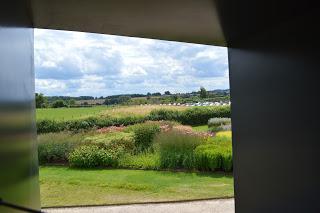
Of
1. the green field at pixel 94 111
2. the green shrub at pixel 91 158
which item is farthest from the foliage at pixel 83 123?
the green shrub at pixel 91 158

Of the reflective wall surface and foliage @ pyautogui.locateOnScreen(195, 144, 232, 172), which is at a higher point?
the reflective wall surface

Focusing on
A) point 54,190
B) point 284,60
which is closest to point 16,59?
point 284,60

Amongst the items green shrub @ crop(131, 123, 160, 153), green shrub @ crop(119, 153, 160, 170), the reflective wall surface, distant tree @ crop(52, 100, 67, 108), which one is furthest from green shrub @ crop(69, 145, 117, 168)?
the reflective wall surface

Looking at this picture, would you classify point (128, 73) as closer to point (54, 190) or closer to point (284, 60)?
point (54, 190)

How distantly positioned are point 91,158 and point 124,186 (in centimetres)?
177

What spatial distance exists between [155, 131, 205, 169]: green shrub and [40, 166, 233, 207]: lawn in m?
0.28

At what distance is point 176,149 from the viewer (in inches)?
469

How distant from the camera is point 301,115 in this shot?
9.62 ft

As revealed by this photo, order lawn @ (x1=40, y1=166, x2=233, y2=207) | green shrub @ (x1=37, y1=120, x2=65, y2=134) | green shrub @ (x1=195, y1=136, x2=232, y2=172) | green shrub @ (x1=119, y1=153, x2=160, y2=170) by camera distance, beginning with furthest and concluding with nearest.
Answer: green shrub @ (x1=37, y1=120, x2=65, y2=134)
green shrub @ (x1=119, y1=153, x2=160, y2=170)
green shrub @ (x1=195, y1=136, x2=232, y2=172)
lawn @ (x1=40, y1=166, x2=233, y2=207)

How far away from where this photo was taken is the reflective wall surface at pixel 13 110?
218 centimetres

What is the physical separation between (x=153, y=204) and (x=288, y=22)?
6.61m

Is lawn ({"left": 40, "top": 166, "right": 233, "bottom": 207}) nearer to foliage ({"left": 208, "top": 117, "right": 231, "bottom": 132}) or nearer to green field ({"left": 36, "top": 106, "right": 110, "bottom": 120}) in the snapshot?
green field ({"left": 36, "top": 106, "right": 110, "bottom": 120})

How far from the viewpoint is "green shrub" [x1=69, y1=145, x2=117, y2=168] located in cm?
1209

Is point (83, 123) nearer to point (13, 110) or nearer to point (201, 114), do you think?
point (201, 114)
